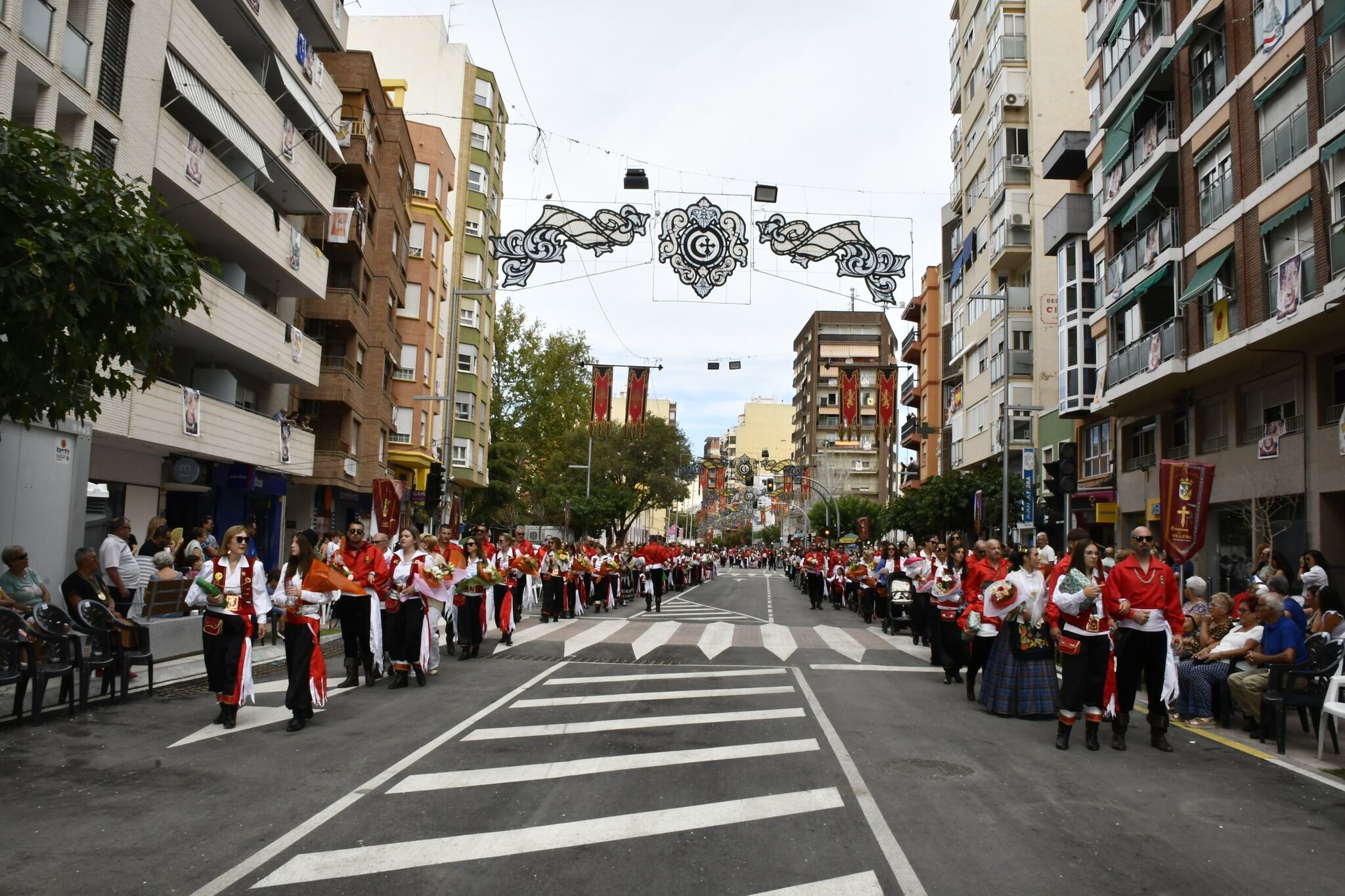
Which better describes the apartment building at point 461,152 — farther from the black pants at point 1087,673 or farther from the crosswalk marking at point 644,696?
the black pants at point 1087,673

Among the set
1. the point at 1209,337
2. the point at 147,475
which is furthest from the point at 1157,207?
the point at 147,475

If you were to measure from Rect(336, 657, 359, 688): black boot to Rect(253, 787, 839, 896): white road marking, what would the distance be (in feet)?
21.1

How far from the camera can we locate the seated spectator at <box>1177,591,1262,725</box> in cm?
1053

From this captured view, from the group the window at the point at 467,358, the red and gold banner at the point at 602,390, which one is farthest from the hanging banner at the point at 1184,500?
the window at the point at 467,358

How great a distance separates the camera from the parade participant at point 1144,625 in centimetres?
876

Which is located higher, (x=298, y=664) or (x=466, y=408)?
(x=466, y=408)

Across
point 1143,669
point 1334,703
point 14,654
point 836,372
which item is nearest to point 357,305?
point 14,654

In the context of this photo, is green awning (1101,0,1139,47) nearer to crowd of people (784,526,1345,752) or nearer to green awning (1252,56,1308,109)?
green awning (1252,56,1308,109)

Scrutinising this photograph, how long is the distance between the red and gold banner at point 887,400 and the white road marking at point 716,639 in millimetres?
23399

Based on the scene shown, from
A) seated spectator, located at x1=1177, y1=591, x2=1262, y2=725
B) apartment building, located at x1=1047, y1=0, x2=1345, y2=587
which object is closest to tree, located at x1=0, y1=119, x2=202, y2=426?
seated spectator, located at x1=1177, y1=591, x2=1262, y2=725

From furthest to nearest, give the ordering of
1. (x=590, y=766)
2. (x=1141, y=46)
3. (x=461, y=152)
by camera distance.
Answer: (x=461, y=152)
(x=1141, y=46)
(x=590, y=766)

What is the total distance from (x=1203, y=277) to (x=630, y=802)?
21.9 metres

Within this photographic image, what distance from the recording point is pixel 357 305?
33.0m

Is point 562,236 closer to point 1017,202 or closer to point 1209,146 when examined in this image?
point 1209,146
